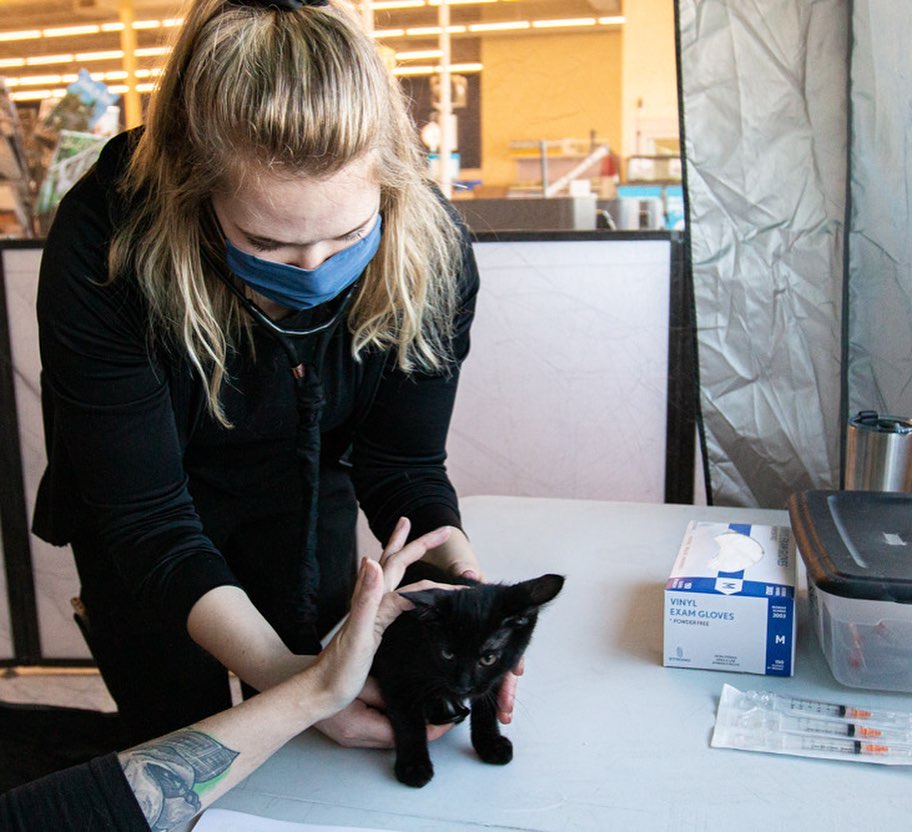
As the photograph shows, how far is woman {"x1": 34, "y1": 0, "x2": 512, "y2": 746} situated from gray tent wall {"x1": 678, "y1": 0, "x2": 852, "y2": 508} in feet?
1.71

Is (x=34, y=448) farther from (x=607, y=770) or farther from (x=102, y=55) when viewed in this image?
(x=607, y=770)

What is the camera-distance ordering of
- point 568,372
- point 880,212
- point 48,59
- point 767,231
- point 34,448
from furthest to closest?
point 48,59
point 34,448
point 568,372
point 767,231
point 880,212

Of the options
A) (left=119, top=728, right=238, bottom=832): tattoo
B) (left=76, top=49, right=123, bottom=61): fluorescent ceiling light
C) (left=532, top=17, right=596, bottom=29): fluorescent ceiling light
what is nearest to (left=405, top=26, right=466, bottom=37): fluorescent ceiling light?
(left=532, top=17, right=596, bottom=29): fluorescent ceiling light

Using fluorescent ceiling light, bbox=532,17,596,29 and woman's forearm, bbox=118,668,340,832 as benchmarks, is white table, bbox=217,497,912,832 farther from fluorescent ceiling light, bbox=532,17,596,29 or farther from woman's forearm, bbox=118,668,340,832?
fluorescent ceiling light, bbox=532,17,596,29

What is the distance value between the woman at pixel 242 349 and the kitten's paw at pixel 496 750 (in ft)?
0.27

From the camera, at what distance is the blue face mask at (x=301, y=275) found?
922mm

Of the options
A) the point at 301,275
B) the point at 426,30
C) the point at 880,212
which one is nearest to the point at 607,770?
the point at 301,275

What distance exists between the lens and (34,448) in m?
2.14

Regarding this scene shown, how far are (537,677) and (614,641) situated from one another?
11 cm

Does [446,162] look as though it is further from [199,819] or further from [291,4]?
[199,819]

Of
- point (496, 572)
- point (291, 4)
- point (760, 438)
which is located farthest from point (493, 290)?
point (291, 4)

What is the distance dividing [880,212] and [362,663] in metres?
1.02

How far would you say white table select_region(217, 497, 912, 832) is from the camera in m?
0.69

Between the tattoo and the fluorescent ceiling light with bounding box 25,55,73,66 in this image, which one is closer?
the tattoo
